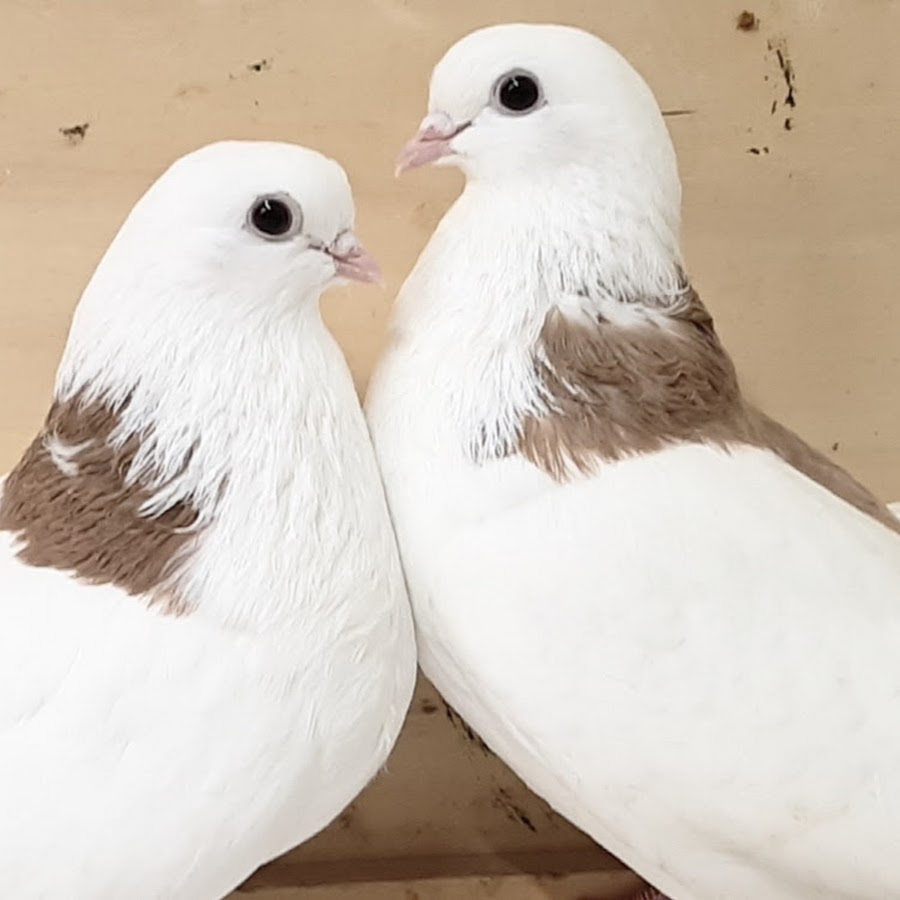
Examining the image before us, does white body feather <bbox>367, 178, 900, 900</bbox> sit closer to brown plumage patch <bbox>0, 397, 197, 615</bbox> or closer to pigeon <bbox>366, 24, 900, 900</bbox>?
pigeon <bbox>366, 24, 900, 900</bbox>

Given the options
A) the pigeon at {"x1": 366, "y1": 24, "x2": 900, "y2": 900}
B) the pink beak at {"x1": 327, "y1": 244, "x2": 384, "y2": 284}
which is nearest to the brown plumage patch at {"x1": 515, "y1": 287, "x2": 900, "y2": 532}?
the pigeon at {"x1": 366, "y1": 24, "x2": 900, "y2": 900}

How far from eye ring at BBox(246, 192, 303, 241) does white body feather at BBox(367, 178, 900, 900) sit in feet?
0.41

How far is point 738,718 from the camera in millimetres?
715

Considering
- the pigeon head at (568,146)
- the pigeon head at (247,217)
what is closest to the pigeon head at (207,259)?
the pigeon head at (247,217)

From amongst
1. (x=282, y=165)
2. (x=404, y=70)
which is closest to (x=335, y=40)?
(x=404, y=70)

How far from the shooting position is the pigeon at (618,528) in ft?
2.35

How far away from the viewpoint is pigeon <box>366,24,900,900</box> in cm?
72

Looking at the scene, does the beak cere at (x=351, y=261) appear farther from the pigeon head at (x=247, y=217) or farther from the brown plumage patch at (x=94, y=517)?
the brown plumage patch at (x=94, y=517)

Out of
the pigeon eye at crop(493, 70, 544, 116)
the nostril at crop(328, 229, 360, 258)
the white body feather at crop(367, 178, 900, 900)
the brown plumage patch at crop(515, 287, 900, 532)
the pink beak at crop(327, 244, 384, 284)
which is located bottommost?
the white body feather at crop(367, 178, 900, 900)

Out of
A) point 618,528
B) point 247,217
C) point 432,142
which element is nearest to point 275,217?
point 247,217

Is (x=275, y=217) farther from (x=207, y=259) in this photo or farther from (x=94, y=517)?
(x=94, y=517)

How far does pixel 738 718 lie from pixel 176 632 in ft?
0.92

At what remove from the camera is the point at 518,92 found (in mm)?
821

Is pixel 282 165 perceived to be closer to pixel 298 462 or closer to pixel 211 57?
pixel 298 462
